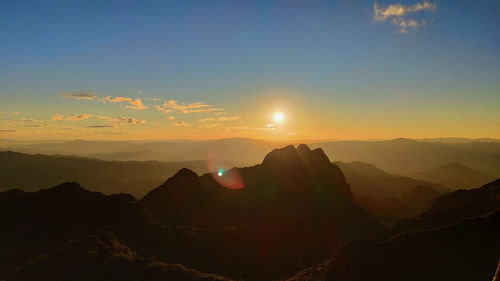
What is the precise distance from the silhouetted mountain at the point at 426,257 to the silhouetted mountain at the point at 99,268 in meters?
13.8

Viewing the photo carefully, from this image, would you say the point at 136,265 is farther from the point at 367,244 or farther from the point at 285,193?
the point at 285,193

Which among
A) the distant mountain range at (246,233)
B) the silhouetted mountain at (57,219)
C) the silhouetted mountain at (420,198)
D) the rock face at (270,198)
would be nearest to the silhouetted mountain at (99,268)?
the distant mountain range at (246,233)

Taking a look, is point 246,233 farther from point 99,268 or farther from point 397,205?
point 397,205

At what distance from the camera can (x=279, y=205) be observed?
258 feet

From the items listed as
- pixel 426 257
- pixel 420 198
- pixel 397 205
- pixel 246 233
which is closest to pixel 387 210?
pixel 397 205

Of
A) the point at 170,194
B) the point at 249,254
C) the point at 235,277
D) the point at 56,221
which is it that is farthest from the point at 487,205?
the point at 56,221

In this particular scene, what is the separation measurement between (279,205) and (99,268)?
52046 mm

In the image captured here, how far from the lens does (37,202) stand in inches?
2098

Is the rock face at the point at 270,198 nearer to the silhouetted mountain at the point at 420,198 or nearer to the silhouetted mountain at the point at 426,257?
the silhouetted mountain at the point at 426,257

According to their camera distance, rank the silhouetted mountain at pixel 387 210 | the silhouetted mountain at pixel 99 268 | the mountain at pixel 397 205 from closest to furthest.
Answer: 1. the silhouetted mountain at pixel 99 268
2. the silhouetted mountain at pixel 387 210
3. the mountain at pixel 397 205

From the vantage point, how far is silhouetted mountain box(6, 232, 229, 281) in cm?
3141

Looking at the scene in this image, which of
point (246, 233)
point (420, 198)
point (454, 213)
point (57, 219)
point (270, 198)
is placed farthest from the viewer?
point (420, 198)

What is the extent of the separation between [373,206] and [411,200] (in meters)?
42.7

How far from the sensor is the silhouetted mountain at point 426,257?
1209 inches
